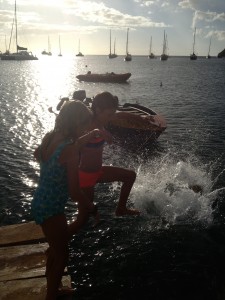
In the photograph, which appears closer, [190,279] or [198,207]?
[190,279]

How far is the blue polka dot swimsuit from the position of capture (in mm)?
3688

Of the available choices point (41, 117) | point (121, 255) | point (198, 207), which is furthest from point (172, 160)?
point (41, 117)

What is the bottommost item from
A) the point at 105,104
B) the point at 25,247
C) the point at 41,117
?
the point at 41,117

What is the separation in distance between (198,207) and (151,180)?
2615mm

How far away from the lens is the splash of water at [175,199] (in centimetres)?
973

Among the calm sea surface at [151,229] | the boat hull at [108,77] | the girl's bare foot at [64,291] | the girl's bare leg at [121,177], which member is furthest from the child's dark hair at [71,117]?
the boat hull at [108,77]

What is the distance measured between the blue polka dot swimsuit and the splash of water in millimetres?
6267

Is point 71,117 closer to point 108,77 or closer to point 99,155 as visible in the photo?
point 99,155

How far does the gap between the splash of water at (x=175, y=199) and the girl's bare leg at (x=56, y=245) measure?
5.85 metres

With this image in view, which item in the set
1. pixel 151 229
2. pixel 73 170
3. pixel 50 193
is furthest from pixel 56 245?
pixel 151 229

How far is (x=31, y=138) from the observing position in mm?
21094

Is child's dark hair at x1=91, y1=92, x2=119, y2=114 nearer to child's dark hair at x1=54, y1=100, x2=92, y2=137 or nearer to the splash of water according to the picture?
child's dark hair at x1=54, y1=100, x2=92, y2=137

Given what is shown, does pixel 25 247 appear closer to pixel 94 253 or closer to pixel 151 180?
pixel 94 253

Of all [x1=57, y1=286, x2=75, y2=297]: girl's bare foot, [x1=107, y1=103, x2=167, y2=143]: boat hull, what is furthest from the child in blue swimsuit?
[x1=107, y1=103, x2=167, y2=143]: boat hull
